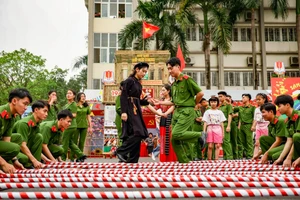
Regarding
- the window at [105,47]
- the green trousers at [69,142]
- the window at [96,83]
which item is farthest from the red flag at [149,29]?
the green trousers at [69,142]

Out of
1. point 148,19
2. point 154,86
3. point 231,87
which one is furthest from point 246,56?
point 154,86

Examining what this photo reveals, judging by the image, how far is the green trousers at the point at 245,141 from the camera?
372 inches

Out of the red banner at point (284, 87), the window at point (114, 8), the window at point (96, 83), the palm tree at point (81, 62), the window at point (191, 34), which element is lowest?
the red banner at point (284, 87)

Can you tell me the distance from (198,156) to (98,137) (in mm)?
5987

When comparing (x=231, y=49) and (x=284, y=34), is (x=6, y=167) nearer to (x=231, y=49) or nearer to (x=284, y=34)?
(x=231, y=49)

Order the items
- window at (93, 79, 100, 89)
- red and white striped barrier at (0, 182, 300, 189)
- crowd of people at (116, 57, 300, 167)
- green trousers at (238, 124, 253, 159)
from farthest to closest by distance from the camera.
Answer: window at (93, 79, 100, 89) < green trousers at (238, 124, 253, 159) < crowd of people at (116, 57, 300, 167) < red and white striped barrier at (0, 182, 300, 189)

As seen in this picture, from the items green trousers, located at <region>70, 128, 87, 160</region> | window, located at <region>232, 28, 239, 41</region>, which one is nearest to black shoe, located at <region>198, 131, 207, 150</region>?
green trousers, located at <region>70, 128, 87, 160</region>

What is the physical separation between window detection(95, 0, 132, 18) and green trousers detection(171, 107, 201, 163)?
934 inches

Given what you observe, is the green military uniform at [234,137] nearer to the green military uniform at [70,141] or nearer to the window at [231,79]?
the green military uniform at [70,141]

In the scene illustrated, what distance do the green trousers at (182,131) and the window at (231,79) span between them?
23.3m

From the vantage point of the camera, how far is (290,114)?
16.2ft

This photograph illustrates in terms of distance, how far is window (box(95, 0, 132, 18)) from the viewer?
2838cm

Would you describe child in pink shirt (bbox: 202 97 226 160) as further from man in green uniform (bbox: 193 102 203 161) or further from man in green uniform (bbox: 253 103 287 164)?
man in green uniform (bbox: 253 103 287 164)

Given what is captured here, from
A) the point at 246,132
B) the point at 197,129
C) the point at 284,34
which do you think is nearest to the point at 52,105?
the point at 197,129
